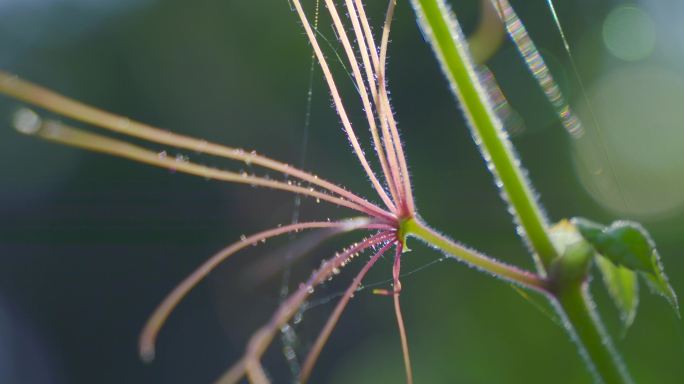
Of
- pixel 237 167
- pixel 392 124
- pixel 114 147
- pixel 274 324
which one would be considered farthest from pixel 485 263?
pixel 237 167

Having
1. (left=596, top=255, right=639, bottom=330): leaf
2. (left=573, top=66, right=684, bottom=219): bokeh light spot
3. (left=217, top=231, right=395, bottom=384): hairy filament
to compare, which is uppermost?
(left=217, top=231, right=395, bottom=384): hairy filament

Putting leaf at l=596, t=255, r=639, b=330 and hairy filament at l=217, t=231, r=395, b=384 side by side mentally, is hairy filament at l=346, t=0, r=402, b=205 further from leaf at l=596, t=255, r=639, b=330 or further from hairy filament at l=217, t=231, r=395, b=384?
leaf at l=596, t=255, r=639, b=330

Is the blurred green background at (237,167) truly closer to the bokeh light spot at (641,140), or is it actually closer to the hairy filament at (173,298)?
the bokeh light spot at (641,140)

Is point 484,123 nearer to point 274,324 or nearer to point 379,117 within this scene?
point 379,117

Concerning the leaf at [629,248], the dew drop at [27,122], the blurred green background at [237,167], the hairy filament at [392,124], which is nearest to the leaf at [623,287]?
the leaf at [629,248]

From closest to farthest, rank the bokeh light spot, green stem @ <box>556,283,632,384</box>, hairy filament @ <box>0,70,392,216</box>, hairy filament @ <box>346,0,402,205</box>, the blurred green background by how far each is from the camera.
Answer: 1. hairy filament @ <box>0,70,392,216</box>
2. green stem @ <box>556,283,632,384</box>
3. hairy filament @ <box>346,0,402,205</box>
4. the bokeh light spot
5. the blurred green background

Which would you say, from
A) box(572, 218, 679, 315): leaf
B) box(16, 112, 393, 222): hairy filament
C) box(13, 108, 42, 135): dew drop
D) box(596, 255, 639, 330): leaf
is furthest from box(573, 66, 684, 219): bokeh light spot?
box(13, 108, 42, 135): dew drop
